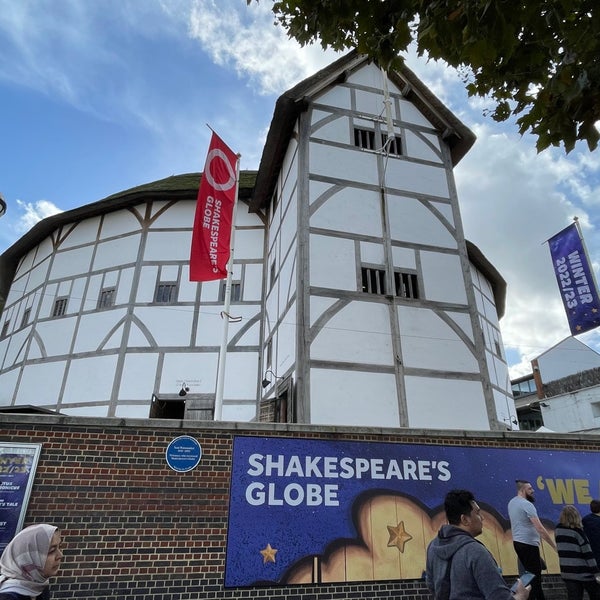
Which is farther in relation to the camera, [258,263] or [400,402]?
[258,263]

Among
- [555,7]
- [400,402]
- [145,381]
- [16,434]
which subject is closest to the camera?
[555,7]

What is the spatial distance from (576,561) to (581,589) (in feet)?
1.05

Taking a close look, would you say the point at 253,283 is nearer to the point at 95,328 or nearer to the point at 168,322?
the point at 168,322

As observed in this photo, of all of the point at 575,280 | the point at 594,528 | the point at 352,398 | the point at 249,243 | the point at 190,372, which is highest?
the point at 249,243

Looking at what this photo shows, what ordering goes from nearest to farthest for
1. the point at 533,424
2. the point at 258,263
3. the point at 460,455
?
the point at 460,455, the point at 258,263, the point at 533,424

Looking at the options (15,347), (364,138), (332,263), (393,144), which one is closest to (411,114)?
(393,144)

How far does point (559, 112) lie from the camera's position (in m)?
3.65

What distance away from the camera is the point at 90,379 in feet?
43.9

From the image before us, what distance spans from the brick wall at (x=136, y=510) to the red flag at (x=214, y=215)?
15.5 ft

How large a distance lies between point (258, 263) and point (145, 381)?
201 inches

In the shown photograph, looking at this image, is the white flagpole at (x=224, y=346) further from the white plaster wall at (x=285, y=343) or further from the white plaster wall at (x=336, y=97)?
the white plaster wall at (x=336, y=97)

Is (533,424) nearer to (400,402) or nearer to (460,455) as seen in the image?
(400,402)

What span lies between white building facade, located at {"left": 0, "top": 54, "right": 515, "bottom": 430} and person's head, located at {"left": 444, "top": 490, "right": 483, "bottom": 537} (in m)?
6.00

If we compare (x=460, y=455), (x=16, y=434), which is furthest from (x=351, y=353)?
(x=16, y=434)
